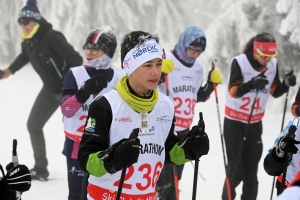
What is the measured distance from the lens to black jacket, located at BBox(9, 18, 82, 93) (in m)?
6.12

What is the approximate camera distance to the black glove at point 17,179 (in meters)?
2.45

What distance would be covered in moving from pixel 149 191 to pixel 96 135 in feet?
1.87

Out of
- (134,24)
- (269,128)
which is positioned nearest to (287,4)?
(269,128)

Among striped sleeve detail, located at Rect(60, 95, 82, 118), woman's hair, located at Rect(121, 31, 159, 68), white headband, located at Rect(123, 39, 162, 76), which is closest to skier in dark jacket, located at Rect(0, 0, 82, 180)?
striped sleeve detail, located at Rect(60, 95, 82, 118)

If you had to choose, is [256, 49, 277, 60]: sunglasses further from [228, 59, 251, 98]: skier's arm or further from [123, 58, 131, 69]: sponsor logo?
[123, 58, 131, 69]: sponsor logo

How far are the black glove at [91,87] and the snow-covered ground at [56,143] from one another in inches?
92.6

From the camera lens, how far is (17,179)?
2.47 metres

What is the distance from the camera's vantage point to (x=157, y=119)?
3.29 m

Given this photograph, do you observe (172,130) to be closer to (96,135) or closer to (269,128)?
(96,135)

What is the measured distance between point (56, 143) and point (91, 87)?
5395 millimetres

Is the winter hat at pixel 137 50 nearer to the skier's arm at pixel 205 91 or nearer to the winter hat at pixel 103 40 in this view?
the winter hat at pixel 103 40

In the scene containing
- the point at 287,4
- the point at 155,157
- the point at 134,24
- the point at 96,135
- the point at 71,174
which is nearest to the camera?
the point at 96,135

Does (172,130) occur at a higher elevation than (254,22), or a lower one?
lower

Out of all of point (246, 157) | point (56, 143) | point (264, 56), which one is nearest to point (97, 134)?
point (246, 157)
